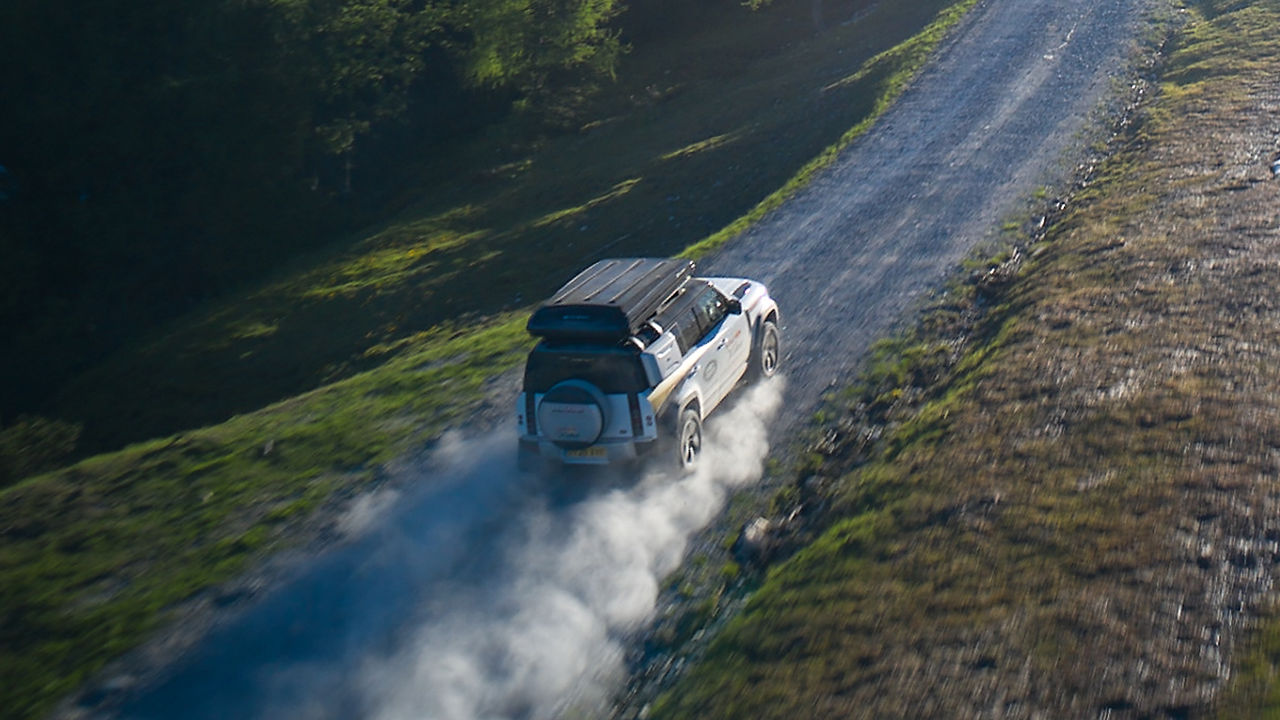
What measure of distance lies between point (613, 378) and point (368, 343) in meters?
10.1

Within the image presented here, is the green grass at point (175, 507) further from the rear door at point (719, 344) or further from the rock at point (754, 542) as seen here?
the rock at point (754, 542)

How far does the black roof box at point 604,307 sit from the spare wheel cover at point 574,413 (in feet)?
1.89

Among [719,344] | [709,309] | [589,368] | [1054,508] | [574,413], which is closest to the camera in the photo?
[1054,508]

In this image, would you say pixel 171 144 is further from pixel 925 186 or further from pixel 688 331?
pixel 688 331

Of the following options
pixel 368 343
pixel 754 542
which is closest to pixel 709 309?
pixel 754 542

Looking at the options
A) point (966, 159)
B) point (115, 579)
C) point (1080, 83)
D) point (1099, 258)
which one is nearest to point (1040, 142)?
point (966, 159)

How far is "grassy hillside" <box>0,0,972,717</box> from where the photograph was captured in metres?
9.64

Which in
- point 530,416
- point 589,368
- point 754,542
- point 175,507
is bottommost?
point 754,542

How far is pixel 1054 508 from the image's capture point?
7918 millimetres

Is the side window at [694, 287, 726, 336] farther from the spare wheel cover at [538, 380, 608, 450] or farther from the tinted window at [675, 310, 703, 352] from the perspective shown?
the spare wheel cover at [538, 380, 608, 450]

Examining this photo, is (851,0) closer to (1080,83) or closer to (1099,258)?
(1080,83)

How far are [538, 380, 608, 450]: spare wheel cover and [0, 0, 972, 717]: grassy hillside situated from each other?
107 inches

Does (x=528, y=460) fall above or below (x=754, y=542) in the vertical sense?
above

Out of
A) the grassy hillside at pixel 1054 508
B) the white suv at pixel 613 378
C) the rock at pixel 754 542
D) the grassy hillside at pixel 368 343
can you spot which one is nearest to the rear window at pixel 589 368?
the white suv at pixel 613 378
